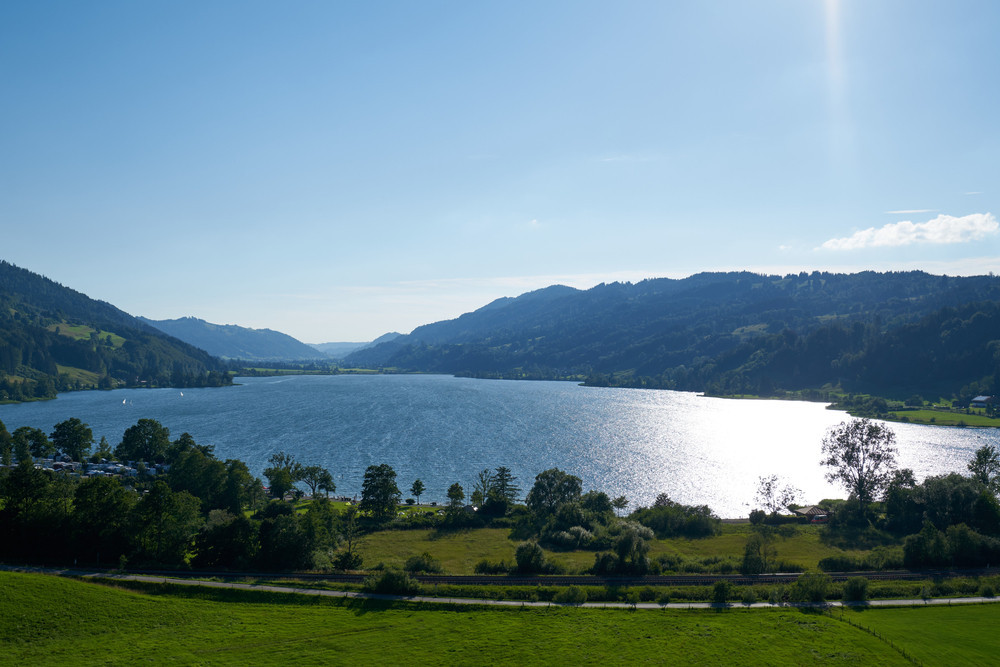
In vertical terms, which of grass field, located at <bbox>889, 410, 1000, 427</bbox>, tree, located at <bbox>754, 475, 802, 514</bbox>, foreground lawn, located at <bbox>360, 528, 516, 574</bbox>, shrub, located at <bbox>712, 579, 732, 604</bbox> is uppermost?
grass field, located at <bbox>889, 410, 1000, 427</bbox>

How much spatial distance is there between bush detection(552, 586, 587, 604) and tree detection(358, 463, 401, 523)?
4361cm

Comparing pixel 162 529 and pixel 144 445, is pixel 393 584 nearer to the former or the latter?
pixel 162 529

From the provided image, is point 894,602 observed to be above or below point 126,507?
below

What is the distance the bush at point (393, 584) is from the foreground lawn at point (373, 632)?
2374 millimetres

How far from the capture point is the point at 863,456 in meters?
83.3

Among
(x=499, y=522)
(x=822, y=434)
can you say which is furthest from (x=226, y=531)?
(x=822, y=434)

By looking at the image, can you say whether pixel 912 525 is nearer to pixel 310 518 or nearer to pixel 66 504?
pixel 310 518

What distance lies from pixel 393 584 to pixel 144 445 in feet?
310

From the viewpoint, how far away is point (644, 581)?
5284 centimetres

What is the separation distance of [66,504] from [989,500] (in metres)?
105

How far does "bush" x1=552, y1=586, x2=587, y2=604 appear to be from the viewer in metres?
48.0

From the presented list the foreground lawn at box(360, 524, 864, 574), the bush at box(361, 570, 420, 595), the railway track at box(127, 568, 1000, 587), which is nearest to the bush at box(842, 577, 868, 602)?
the railway track at box(127, 568, 1000, 587)

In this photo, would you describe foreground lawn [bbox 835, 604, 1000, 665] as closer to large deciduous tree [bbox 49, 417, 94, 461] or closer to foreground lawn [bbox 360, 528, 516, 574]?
foreground lawn [bbox 360, 528, 516, 574]

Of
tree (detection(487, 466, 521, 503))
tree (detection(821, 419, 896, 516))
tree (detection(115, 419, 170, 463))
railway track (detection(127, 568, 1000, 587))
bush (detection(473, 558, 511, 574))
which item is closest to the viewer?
railway track (detection(127, 568, 1000, 587))
